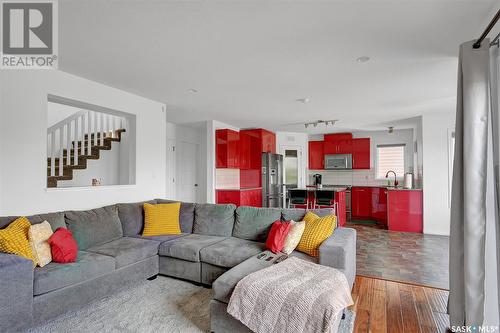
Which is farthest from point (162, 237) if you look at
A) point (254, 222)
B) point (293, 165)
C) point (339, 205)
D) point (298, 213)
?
point (293, 165)

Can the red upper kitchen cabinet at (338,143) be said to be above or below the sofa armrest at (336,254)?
above

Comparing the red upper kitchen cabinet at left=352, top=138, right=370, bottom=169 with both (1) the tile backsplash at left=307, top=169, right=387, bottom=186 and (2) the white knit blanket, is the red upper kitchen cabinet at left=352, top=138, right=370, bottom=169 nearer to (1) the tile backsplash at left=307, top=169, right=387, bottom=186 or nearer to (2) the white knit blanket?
(1) the tile backsplash at left=307, top=169, right=387, bottom=186

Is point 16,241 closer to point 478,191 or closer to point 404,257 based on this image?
point 478,191

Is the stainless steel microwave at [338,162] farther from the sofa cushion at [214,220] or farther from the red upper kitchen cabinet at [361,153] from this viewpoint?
the sofa cushion at [214,220]

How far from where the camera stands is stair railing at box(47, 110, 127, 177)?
475 cm

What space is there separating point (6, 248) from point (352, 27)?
3358 mm

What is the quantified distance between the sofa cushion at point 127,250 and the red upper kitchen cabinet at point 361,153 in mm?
6137

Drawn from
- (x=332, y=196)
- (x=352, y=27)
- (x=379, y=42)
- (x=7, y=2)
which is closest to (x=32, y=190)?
(x=7, y=2)

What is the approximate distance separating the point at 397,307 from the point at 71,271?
2940mm

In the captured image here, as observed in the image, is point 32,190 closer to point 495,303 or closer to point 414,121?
point 495,303

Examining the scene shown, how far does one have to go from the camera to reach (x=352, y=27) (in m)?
2.24

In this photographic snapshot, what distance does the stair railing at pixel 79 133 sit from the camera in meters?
4.75

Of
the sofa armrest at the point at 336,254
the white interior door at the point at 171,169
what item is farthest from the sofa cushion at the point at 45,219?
the white interior door at the point at 171,169

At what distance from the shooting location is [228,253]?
2.81m
